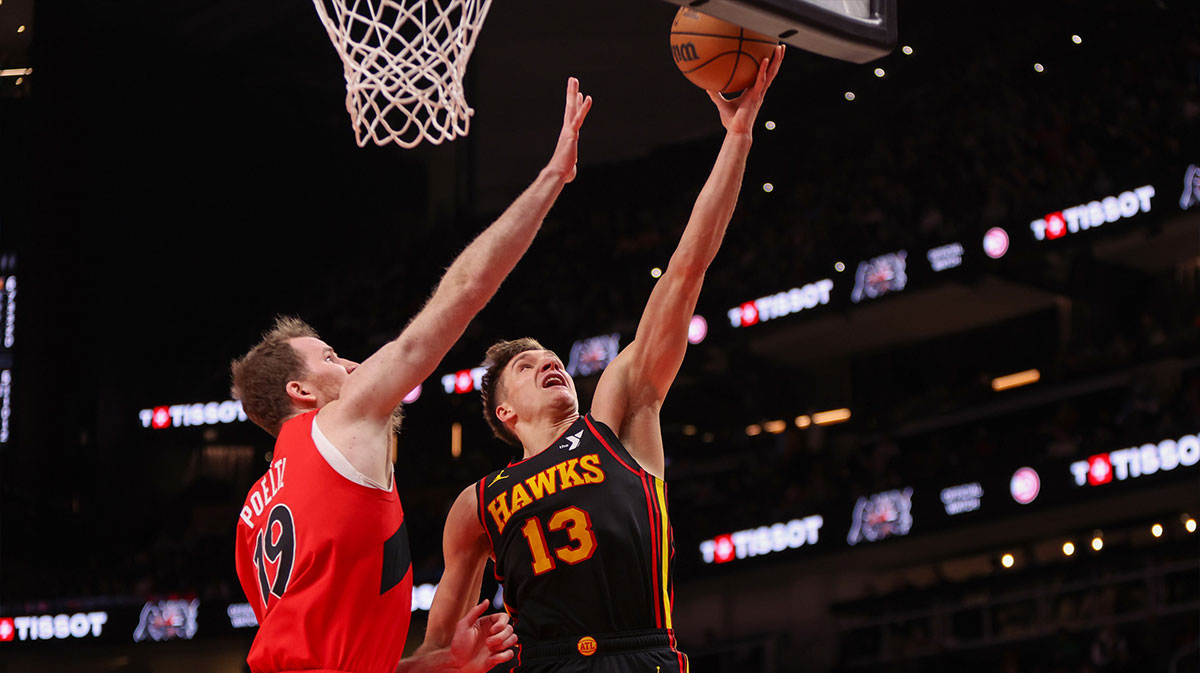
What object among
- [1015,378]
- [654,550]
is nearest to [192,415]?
[1015,378]

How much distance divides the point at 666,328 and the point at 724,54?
87cm

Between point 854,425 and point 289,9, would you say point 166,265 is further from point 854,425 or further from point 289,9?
point 854,425

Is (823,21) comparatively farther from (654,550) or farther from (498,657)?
(498,657)

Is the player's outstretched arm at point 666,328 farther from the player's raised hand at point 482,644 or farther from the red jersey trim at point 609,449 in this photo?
the player's raised hand at point 482,644

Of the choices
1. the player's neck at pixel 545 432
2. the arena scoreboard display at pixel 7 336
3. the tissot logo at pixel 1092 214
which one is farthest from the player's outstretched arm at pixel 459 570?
the arena scoreboard display at pixel 7 336

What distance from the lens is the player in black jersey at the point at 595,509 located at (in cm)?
361

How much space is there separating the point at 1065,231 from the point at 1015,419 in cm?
245

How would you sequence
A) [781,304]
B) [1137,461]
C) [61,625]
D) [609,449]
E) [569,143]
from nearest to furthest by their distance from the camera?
[569,143]
[609,449]
[1137,461]
[61,625]
[781,304]

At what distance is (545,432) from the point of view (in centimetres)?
411

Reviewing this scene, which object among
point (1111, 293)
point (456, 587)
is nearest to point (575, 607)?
point (456, 587)

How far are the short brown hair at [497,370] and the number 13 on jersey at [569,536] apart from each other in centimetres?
57

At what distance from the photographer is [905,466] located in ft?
49.5

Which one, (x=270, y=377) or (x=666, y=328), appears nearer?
(x=270, y=377)

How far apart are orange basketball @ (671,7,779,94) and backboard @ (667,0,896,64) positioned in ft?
1.26
